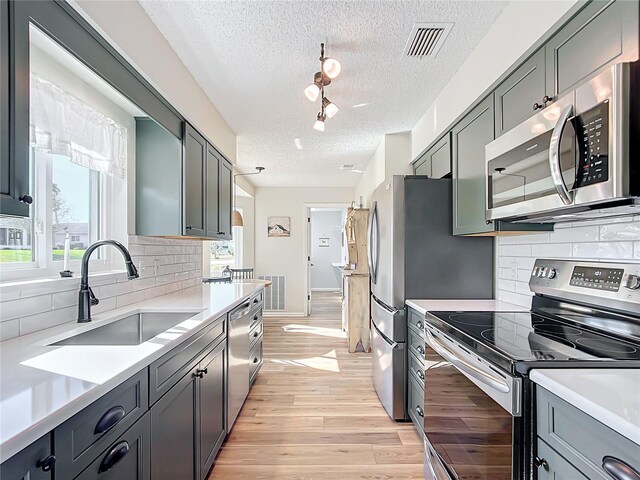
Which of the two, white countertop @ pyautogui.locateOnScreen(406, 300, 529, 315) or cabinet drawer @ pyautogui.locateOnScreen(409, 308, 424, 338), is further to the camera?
cabinet drawer @ pyautogui.locateOnScreen(409, 308, 424, 338)

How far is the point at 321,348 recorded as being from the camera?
4297 millimetres

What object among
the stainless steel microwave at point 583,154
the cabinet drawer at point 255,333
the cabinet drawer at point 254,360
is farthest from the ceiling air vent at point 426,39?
the cabinet drawer at point 254,360

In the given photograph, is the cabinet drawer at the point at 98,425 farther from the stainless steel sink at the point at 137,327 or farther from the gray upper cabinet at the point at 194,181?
the gray upper cabinet at the point at 194,181

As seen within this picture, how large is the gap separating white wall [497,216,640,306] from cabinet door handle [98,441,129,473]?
194 centimetres

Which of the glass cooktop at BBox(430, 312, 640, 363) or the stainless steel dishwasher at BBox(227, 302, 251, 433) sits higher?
the glass cooktop at BBox(430, 312, 640, 363)

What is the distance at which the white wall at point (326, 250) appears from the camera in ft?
33.0

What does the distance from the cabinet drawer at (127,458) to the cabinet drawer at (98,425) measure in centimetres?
2

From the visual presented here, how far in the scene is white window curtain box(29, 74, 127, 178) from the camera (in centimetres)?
148

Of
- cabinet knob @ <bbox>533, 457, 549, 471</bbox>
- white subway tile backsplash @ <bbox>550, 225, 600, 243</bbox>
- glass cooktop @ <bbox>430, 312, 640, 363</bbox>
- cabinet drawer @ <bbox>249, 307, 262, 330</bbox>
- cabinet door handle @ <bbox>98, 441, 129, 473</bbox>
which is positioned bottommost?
cabinet drawer @ <bbox>249, 307, 262, 330</bbox>

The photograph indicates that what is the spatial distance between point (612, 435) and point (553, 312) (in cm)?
112

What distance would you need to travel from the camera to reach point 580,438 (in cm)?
84

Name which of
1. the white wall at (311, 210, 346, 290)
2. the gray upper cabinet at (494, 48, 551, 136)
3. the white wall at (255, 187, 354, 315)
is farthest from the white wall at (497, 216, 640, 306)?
the white wall at (311, 210, 346, 290)

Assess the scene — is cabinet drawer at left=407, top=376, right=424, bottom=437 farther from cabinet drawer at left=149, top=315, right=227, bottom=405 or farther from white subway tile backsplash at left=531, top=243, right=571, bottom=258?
cabinet drawer at left=149, top=315, right=227, bottom=405

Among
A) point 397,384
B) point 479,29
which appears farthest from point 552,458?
point 479,29
